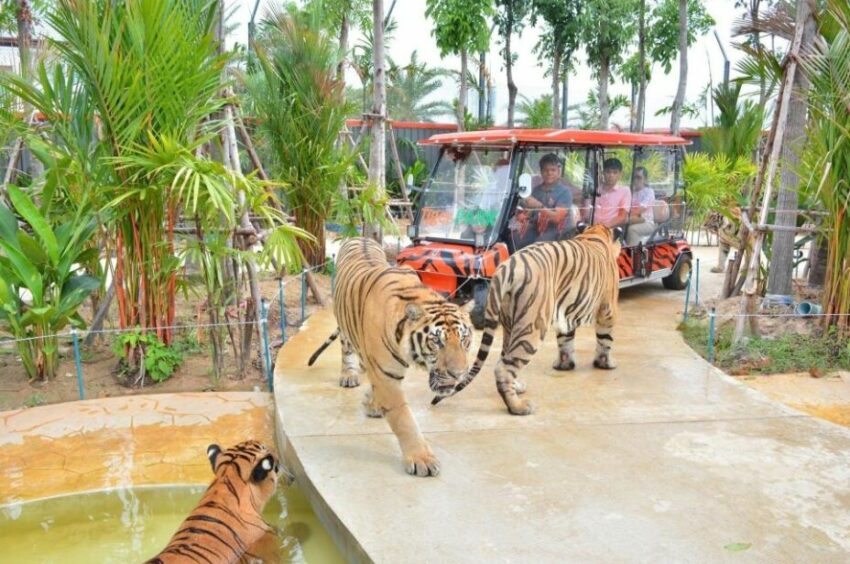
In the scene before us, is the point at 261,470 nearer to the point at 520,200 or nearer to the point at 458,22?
the point at 520,200

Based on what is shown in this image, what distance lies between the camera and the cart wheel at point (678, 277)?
9180 millimetres

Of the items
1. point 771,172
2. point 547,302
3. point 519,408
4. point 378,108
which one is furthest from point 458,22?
point 519,408

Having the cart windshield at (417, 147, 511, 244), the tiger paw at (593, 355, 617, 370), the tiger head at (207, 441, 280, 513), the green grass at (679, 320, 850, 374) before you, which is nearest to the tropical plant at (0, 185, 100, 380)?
the tiger head at (207, 441, 280, 513)

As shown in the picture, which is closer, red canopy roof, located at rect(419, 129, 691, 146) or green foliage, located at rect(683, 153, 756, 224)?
red canopy roof, located at rect(419, 129, 691, 146)

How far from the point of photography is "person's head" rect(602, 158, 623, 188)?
792cm

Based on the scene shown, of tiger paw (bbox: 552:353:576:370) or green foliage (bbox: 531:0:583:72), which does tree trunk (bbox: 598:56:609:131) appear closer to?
green foliage (bbox: 531:0:583:72)

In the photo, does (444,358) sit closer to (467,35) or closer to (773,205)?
(773,205)

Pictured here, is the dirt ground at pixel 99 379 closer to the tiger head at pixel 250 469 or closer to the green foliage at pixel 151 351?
the green foliage at pixel 151 351

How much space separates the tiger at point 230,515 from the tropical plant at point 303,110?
549 cm

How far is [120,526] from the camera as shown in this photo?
403 centimetres

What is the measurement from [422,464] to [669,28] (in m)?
22.1

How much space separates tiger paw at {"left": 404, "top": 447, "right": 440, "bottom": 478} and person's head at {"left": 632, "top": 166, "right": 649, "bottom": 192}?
5.33m

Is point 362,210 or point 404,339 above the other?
point 362,210

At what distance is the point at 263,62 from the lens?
8.78 m
